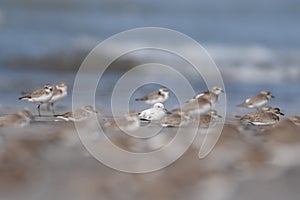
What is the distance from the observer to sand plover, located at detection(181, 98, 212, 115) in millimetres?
8695

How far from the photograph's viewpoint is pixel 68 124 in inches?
322

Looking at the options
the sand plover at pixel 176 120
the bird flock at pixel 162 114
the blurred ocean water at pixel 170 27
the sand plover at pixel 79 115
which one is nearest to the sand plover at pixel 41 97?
the bird flock at pixel 162 114

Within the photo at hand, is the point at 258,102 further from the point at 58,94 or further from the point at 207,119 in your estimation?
the point at 58,94

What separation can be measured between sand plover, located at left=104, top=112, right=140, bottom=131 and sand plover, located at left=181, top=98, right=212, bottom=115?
56 centimetres

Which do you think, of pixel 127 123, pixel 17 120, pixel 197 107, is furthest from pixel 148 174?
pixel 197 107

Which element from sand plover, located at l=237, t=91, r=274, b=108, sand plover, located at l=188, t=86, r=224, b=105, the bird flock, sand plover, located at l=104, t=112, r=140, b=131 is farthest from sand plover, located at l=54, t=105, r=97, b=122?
sand plover, located at l=237, t=91, r=274, b=108

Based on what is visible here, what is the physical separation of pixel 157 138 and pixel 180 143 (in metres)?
0.28

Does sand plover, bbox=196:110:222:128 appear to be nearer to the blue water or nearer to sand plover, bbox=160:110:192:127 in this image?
sand plover, bbox=160:110:192:127

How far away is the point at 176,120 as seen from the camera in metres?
8.29

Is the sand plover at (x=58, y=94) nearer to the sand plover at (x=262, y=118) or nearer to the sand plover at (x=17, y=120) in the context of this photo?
the sand plover at (x=17, y=120)

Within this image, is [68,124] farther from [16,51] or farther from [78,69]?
[16,51]

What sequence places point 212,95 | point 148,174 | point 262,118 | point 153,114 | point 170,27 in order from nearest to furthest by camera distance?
point 148,174 → point 262,118 → point 153,114 → point 212,95 → point 170,27

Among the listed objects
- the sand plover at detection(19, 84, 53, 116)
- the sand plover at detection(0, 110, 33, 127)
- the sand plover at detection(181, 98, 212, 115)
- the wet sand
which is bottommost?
the wet sand

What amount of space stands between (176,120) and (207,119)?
359mm
